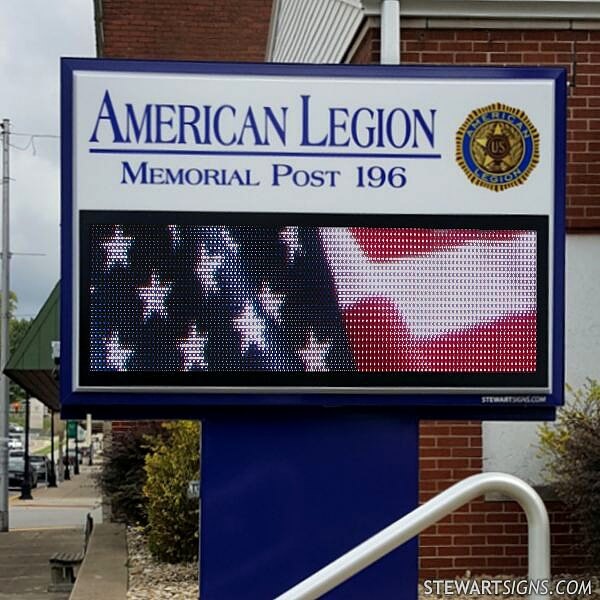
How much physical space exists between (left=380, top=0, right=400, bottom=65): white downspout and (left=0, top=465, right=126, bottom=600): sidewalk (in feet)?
16.0

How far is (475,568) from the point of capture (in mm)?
9086

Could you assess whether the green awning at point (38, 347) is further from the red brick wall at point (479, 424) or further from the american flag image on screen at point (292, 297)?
the american flag image on screen at point (292, 297)

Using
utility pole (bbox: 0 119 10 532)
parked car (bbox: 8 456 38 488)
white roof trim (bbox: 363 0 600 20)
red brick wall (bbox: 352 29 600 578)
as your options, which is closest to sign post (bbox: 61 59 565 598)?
red brick wall (bbox: 352 29 600 578)

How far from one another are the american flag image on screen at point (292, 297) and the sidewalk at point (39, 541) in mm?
5213

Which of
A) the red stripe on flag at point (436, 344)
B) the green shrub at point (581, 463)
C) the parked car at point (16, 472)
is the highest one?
the red stripe on flag at point (436, 344)

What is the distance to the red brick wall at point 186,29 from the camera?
2112 centimetres

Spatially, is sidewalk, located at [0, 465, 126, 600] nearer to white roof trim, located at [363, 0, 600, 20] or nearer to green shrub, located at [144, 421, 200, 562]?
green shrub, located at [144, 421, 200, 562]

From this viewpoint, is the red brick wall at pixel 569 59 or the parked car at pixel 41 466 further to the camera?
the parked car at pixel 41 466

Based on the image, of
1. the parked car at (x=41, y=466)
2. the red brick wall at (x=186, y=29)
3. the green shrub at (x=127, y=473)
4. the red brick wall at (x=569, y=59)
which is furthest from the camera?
the parked car at (x=41, y=466)

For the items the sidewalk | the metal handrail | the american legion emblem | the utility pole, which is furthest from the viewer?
the utility pole

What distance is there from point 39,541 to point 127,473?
283 inches

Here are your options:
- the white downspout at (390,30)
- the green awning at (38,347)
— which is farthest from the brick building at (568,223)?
the green awning at (38,347)

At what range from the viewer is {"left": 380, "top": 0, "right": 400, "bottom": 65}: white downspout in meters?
8.88

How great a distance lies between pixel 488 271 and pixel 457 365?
46cm
